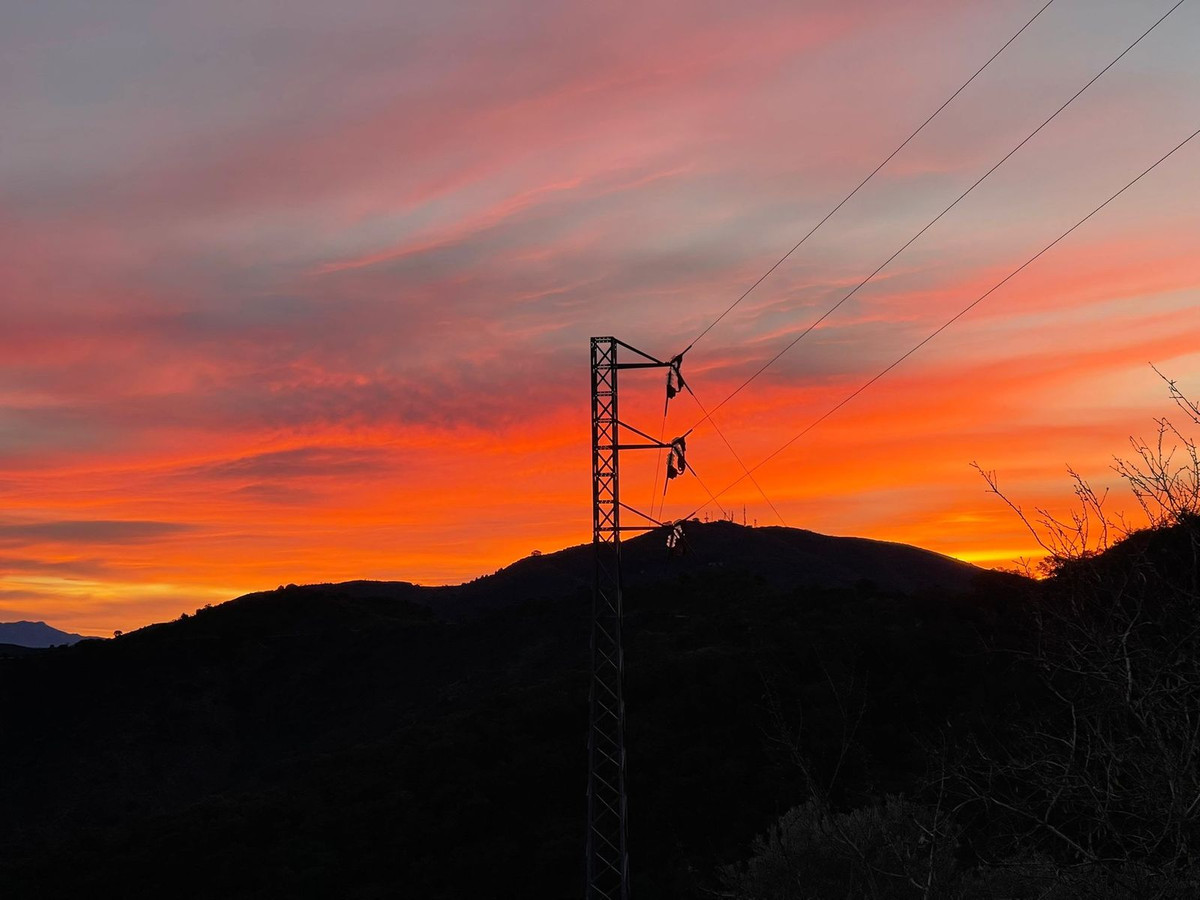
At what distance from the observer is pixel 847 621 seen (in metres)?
82.4

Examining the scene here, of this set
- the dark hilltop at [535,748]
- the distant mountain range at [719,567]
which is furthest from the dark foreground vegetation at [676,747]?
the distant mountain range at [719,567]

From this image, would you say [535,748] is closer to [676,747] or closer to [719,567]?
[676,747]

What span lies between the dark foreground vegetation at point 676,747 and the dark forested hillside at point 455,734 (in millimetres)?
261

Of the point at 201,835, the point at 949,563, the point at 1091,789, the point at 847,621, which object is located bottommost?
the point at 201,835

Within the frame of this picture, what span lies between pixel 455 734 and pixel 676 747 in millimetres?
17969

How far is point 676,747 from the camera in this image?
62156mm

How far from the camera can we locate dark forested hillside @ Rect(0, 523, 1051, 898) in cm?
5353

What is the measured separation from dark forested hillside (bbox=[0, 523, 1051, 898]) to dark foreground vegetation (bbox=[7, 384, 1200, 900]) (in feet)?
0.85

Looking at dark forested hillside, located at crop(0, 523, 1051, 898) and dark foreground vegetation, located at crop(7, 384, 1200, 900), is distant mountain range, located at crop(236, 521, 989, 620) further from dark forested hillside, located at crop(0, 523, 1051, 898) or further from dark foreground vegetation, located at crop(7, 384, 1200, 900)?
dark foreground vegetation, located at crop(7, 384, 1200, 900)

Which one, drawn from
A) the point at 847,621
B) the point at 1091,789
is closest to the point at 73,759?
the point at 847,621

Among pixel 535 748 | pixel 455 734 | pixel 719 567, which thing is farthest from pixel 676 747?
pixel 719 567

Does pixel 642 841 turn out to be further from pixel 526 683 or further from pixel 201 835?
pixel 526 683

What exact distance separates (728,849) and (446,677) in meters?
63.1

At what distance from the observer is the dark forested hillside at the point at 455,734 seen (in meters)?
53.5
